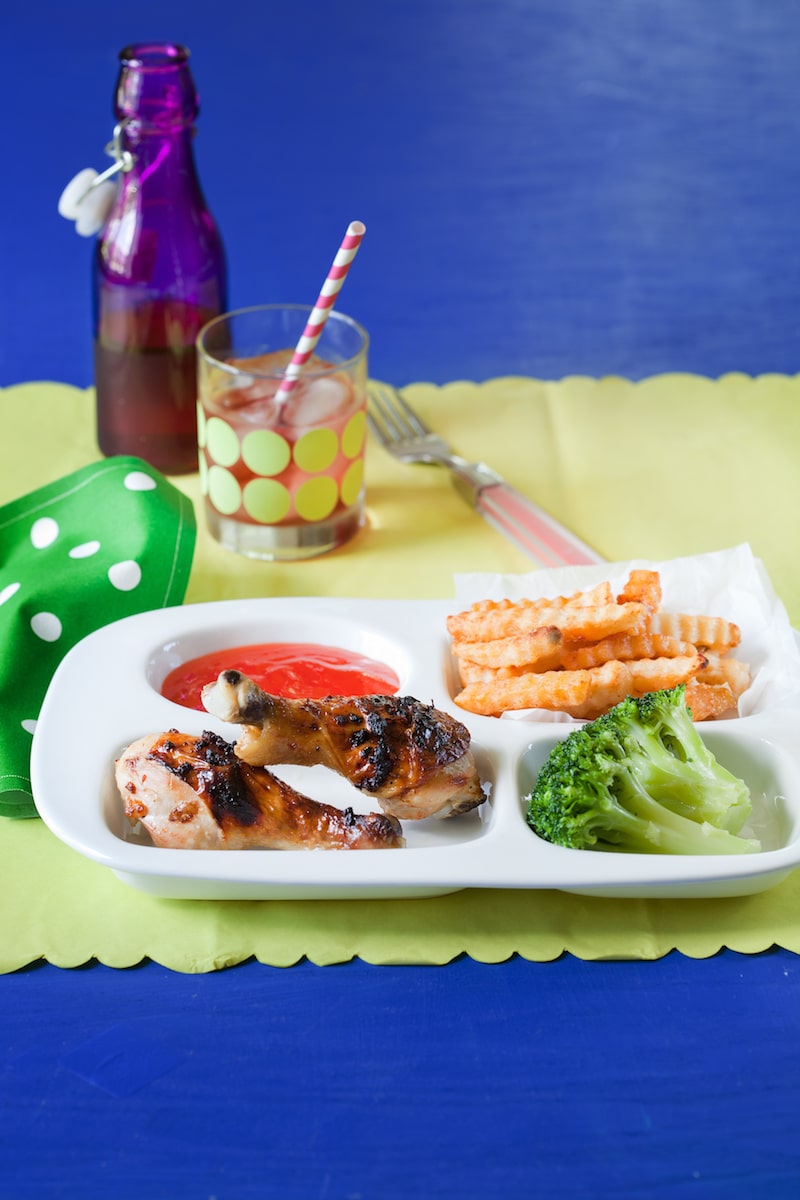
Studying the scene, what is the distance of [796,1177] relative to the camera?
184 centimetres

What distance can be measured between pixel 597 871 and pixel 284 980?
525mm

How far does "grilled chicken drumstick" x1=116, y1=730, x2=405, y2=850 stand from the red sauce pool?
1.30ft

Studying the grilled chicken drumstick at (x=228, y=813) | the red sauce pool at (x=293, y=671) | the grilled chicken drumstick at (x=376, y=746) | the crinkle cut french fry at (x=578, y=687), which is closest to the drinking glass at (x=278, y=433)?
the red sauce pool at (x=293, y=671)

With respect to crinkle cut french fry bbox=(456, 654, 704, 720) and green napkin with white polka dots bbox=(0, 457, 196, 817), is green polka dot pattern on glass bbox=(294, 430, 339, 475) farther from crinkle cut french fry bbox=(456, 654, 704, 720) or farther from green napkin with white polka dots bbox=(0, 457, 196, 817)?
crinkle cut french fry bbox=(456, 654, 704, 720)

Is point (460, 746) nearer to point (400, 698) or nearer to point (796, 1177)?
point (400, 698)

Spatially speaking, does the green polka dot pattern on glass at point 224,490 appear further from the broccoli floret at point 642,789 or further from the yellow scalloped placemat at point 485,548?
the broccoli floret at point 642,789

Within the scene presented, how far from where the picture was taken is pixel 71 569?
2875 millimetres

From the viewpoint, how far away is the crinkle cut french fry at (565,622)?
8.23 ft

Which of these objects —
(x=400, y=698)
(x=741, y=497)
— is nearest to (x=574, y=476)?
(x=741, y=497)

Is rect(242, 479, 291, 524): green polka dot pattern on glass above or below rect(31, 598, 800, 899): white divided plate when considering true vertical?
below

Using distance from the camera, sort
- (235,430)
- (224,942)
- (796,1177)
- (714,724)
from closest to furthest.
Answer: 1. (796,1177)
2. (224,942)
3. (714,724)
4. (235,430)

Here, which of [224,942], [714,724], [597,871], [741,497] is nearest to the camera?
[597,871]

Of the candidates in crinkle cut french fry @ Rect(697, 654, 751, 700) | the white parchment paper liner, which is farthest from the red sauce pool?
crinkle cut french fry @ Rect(697, 654, 751, 700)

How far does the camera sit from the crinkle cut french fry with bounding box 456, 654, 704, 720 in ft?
7.96
